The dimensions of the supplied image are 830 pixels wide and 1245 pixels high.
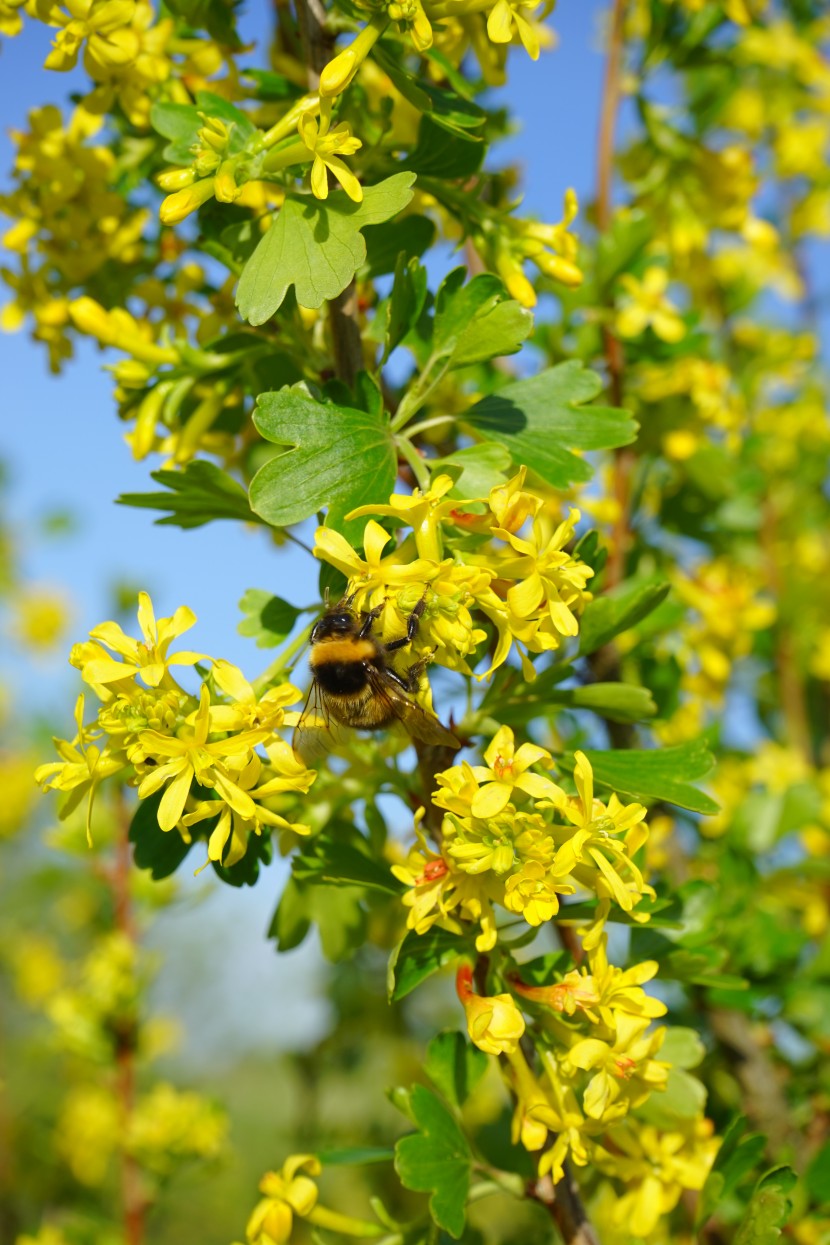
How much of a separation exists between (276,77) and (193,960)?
59.5 ft

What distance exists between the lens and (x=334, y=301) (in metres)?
1.29

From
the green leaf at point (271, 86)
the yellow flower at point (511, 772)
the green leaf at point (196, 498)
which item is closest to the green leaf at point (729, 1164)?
the yellow flower at point (511, 772)

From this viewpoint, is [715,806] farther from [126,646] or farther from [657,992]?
[657,992]

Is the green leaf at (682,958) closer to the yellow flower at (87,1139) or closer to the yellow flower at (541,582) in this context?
the yellow flower at (541,582)

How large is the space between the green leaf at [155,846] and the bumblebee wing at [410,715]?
0.93ft

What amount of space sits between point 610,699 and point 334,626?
1.16 ft

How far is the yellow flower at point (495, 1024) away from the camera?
3.46 ft

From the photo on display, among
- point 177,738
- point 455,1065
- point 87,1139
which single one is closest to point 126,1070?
point 87,1139

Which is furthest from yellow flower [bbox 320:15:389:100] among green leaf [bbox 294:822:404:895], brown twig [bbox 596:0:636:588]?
brown twig [bbox 596:0:636:588]

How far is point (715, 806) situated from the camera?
114 cm

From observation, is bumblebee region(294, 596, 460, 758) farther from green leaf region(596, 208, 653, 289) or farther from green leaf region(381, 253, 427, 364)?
green leaf region(596, 208, 653, 289)

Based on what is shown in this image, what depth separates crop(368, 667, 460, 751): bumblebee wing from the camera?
1227 mm

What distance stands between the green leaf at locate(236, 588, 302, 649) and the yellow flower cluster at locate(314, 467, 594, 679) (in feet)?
0.66

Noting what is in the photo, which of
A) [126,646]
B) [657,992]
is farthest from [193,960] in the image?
[126,646]
